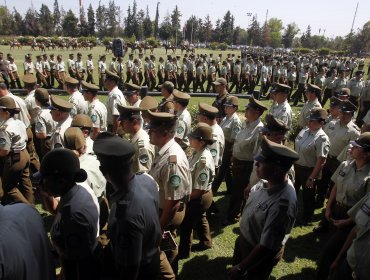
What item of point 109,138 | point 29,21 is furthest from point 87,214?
point 29,21

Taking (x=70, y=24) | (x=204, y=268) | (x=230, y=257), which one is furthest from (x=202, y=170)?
(x=70, y=24)

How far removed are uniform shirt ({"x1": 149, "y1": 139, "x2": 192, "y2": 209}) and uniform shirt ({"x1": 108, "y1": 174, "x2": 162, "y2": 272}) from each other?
0.74 m

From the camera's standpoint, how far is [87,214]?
2.32m

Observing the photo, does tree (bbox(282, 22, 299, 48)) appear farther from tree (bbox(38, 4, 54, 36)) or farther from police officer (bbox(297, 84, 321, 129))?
police officer (bbox(297, 84, 321, 129))

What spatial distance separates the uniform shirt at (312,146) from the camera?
4945 mm

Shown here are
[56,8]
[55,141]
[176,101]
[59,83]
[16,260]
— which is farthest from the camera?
[56,8]

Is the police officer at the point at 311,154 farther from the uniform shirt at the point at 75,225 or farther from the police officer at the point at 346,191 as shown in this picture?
the uniform shirt at the point at 75,225

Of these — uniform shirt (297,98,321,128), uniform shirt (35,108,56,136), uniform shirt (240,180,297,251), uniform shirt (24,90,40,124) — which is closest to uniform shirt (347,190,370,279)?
uniform shirt (240,180,297,251)

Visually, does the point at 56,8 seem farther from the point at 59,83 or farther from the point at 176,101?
the point at 176,101

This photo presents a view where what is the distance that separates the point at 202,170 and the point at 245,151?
5.08 ft

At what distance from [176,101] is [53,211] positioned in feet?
12.2

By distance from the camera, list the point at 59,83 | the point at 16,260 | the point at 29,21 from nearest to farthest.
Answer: the point at 16,260 < the point at 59,83 < the point at 29,21

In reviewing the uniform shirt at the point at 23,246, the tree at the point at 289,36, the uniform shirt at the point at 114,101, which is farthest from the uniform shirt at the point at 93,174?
the tree at the point at 289,36

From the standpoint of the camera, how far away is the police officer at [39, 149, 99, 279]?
227cm
